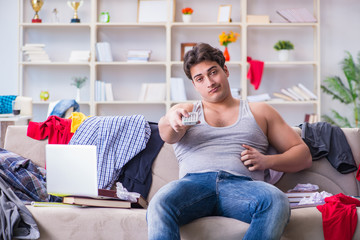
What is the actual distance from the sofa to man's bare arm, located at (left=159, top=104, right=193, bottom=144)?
35cm

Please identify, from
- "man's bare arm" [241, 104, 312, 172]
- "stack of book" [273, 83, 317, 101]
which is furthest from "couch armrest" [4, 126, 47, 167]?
"stack of book" [273, 83, 317, 101]

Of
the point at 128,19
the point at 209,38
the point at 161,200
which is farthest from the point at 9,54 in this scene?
the point at 161,200

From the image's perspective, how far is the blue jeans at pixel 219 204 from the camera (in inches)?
73.6

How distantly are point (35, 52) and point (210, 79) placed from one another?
3.62 m

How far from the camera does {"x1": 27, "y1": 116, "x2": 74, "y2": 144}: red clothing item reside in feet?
9.07

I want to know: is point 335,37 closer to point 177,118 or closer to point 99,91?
point 99,91

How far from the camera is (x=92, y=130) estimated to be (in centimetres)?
273

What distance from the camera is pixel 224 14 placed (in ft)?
18.5

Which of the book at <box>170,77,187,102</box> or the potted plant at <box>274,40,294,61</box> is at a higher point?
the potted plant at <box>274,40,294,61</box>

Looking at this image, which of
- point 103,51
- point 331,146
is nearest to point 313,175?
point 331,146

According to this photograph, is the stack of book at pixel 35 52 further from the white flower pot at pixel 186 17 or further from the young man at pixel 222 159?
the young man at pixel 222 159

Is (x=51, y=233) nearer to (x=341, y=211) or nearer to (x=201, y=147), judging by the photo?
(x=201, y=147)

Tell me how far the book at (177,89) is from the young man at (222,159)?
3.10 m

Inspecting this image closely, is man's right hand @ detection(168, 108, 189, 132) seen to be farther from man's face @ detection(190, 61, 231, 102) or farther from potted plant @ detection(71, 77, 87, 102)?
potted plant @ detection(71, 77, 87, 102)
